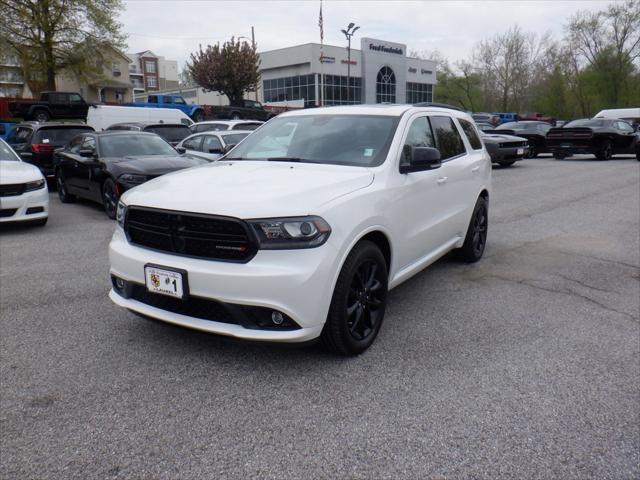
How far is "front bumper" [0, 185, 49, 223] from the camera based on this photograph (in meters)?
7.79

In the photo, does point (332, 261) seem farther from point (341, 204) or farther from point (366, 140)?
point (366, 140)

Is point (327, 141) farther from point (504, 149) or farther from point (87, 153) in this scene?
point (504, 149)

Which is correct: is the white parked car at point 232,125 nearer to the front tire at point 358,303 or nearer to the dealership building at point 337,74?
the front tire at point 358,303

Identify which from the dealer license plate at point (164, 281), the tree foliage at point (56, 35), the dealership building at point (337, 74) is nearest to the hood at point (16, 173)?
the dealer license plate at point (164, 281)

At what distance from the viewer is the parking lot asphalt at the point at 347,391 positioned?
2.58 meters

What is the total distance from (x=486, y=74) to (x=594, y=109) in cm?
1602

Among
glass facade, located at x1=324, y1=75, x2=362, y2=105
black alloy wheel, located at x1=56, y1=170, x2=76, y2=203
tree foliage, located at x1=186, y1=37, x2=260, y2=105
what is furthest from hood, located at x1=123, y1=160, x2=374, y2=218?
glass facade, located at x1=324, y1=75, x2=362, y2=105

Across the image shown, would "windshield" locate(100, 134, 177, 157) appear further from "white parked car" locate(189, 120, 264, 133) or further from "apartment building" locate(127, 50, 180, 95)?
"apartment building" locate(127, 50, 180, 95)

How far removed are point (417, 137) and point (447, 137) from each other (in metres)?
0.88

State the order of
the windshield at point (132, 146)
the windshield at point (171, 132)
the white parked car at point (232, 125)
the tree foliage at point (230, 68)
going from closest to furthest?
the windshield at point (132, 146), the white parked car at point (232, 125), the windshield at point (171, 132), the tree foliage at point (230, 68)

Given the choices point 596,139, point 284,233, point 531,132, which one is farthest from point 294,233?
point 531,132

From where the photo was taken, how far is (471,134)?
620 centimetres

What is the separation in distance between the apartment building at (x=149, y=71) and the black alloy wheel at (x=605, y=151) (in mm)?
96980

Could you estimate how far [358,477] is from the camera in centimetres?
246
